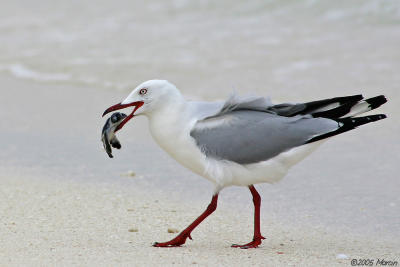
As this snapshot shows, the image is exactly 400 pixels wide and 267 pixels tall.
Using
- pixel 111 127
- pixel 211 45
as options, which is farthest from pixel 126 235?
Result: pixel 211 45

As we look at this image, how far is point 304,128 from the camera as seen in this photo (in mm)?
4594

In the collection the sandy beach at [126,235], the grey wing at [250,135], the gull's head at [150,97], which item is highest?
the gull's head at [150,97]

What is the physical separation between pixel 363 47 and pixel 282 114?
6.23 metres

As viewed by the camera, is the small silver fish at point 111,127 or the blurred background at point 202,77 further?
the blurred background at point 202,77

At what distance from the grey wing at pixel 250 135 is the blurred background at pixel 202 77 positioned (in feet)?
3.06

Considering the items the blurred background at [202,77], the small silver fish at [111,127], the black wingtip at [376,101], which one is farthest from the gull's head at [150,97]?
the blurred background at [202,77]

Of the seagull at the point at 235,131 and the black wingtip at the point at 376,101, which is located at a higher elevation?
the black wingtip at the point at 376,101

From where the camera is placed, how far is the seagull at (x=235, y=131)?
455 cm

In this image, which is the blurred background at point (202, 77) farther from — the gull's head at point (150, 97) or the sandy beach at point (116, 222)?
the gull's head at point (150, 97)

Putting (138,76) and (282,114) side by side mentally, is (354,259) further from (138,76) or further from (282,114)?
(138,76)

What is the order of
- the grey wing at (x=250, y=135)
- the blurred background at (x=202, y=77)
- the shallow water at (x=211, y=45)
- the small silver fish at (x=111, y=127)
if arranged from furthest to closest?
the shallow water at (x=211, y=45), the blurred background at (x=202, y=77), the small silver fish at (x=111, y=127), the grey wing at (x=250, y=135)

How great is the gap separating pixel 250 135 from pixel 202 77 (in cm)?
534

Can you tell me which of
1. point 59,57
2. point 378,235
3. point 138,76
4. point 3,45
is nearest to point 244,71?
point 138,76

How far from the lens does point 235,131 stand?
4.59 meters
